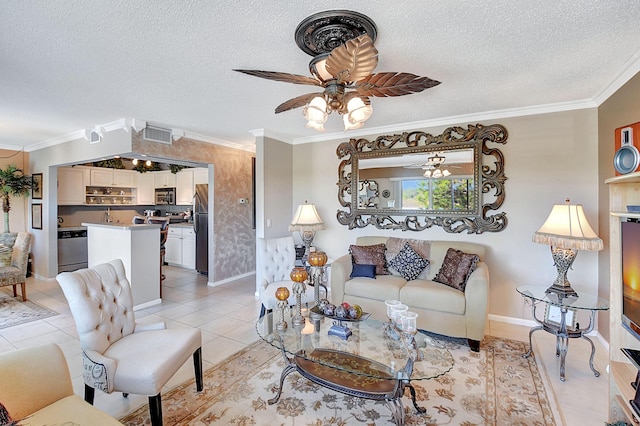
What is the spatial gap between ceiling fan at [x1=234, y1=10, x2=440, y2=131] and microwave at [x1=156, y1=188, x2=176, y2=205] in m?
6.16

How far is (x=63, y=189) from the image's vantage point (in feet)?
20.3

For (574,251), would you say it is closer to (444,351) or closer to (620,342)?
(620,342)

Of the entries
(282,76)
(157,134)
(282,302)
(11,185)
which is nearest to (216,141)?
(157,134)

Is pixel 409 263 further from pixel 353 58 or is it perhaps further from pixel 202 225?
pixel 202 225

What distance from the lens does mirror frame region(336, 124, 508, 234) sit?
3.63 metres

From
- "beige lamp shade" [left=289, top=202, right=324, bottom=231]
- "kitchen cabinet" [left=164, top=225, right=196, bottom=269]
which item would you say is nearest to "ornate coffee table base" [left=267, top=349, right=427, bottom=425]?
"beige lamp shade" [left=289, top=202, right=324, bottom=231]

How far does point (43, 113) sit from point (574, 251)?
5969 millimetres

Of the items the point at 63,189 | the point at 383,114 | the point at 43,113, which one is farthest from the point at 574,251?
the point at 63,189

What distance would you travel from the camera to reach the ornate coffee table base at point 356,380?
178 centimetres

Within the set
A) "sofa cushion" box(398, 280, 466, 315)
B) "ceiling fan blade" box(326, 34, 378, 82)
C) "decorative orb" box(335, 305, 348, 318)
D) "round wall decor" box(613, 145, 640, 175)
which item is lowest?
"sofa cushion" box(398, 280, 466, 315)

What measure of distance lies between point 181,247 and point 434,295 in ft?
18.5

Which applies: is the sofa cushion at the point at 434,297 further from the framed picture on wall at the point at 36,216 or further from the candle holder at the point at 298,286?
the framed picture on wall at the point at 36,216

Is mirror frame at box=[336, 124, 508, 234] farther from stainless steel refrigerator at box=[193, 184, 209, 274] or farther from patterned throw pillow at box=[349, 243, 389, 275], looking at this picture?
stainless steel refrigerator at box=[193, 184, 209, 274]

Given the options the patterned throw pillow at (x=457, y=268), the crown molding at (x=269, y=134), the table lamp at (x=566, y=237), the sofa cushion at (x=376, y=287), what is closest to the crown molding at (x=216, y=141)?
the crown molding at (x=269, y=134)
